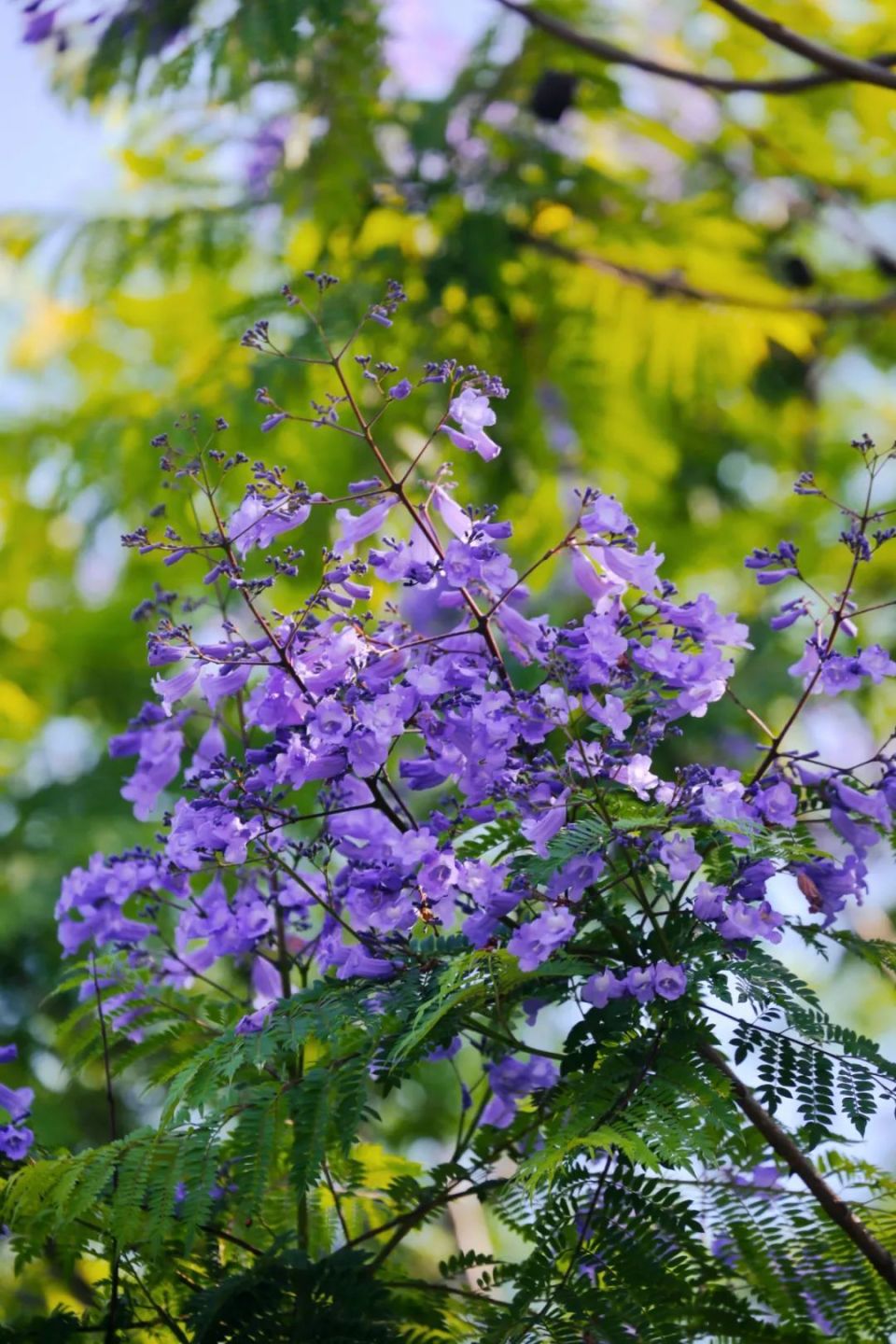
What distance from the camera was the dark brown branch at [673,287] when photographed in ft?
16.2

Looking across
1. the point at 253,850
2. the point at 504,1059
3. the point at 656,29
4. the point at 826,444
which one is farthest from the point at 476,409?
the point at 656,29

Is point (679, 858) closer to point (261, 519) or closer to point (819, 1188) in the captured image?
point (819, 1188)

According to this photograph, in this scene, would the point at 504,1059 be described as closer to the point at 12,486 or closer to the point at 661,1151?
the point at 661,1151

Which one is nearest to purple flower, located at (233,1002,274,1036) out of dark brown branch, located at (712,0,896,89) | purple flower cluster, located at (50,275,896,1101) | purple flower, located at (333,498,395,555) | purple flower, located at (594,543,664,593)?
purple flower cluster, located at (50,275,896,1101)

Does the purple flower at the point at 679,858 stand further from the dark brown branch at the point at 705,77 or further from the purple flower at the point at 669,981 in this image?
the dark brown branch at the point at 705,77

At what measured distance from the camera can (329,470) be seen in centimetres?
550

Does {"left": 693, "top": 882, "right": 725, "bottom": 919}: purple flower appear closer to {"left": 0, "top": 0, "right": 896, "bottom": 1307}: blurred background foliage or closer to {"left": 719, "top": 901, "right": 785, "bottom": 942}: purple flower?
{"left": 719, "top": 901, "right": 785, "bottom": 942}: purple flower

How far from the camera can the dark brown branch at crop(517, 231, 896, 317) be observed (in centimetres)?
495

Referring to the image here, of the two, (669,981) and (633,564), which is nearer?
(669,981)

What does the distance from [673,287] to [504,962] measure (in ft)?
12.9

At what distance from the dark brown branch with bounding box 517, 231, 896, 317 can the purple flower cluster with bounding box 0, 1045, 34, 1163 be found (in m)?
3.63

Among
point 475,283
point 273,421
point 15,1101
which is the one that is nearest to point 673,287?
point 475,283

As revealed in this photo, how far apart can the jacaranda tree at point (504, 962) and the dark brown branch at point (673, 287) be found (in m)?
3.23

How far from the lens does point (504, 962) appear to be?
1647 mm
